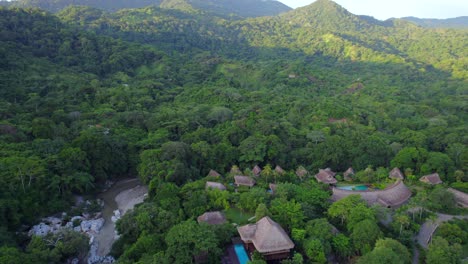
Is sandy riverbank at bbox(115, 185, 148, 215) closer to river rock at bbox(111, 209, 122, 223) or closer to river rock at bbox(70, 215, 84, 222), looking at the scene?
river rock at bbox(111, 209, 122, 223)

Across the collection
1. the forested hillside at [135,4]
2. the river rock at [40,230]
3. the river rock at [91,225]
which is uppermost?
the forested hillside at [135,4]

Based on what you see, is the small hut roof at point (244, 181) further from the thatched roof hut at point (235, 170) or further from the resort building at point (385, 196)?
the resort building at point (385, 196)

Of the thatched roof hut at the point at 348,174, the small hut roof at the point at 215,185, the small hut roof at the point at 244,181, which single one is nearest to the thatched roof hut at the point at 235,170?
the small hut roof at the point at 244,181

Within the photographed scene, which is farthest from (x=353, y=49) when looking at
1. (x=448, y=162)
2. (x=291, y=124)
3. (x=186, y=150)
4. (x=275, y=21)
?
(x=186, y=150)

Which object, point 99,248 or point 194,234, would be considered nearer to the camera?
point 194,234

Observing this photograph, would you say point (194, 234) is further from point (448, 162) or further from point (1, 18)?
point (1, 18)

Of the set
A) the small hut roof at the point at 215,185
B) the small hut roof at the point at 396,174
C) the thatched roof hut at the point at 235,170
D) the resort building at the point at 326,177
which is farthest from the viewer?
the thatched roof hut at the point at 235,170
